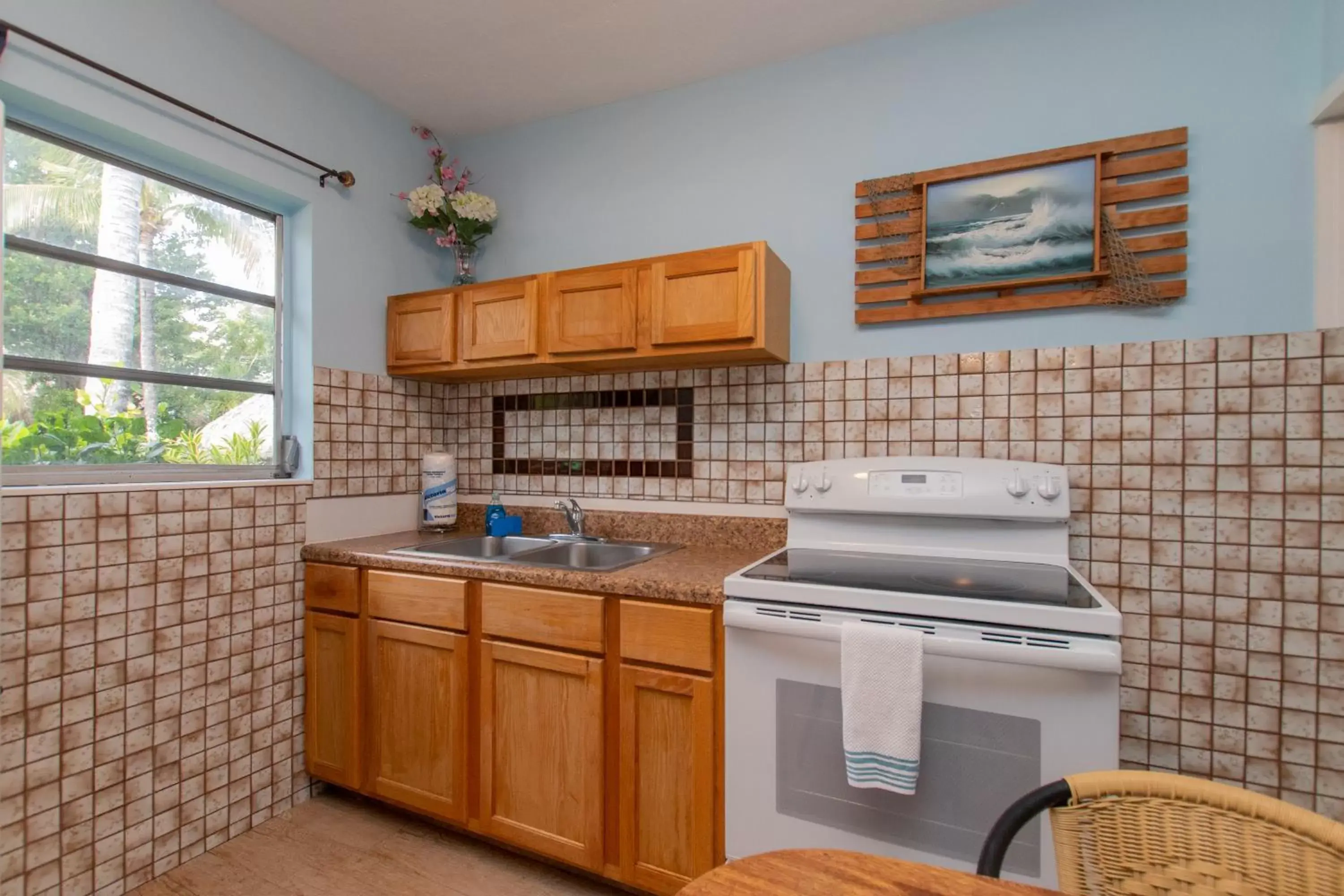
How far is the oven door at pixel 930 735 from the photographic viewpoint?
1202 mm

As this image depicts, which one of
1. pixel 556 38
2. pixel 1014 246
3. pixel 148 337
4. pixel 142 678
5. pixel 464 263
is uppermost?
pixel 556 38

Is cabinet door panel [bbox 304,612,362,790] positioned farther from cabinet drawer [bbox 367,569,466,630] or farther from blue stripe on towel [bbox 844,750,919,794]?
blue stripe on towel [bbox 844,750,919,794]

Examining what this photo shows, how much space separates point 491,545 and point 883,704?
1.61m

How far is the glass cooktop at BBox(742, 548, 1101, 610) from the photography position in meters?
1.32

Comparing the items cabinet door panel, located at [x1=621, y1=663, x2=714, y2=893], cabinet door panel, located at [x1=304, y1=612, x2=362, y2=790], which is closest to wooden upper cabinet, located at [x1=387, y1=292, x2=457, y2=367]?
cabinet door panel, located at [x1=304, y1=612, x2=362, y2=790]

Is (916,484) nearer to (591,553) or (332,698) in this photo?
(591,553)

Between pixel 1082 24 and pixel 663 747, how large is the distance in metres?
2.33

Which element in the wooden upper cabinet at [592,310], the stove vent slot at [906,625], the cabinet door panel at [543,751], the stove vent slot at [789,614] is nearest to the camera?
the stove vent slot at [906,625]

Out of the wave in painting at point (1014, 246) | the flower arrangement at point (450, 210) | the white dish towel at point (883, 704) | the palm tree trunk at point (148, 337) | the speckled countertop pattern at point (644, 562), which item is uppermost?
the flower arrangement at point (450, 210)

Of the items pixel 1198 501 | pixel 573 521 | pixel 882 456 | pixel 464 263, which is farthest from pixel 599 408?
pixel 1198 501

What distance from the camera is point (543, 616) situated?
5.63ft

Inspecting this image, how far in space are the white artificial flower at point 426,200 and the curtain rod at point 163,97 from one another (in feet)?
0.72

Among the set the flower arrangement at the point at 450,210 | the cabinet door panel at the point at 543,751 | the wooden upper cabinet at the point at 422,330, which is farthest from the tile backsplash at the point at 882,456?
the flower arrangement at the point at 450,210

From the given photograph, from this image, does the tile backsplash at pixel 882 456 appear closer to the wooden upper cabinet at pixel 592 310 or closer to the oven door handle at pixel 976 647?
the wooden upper cabinet at pixel 592 310
